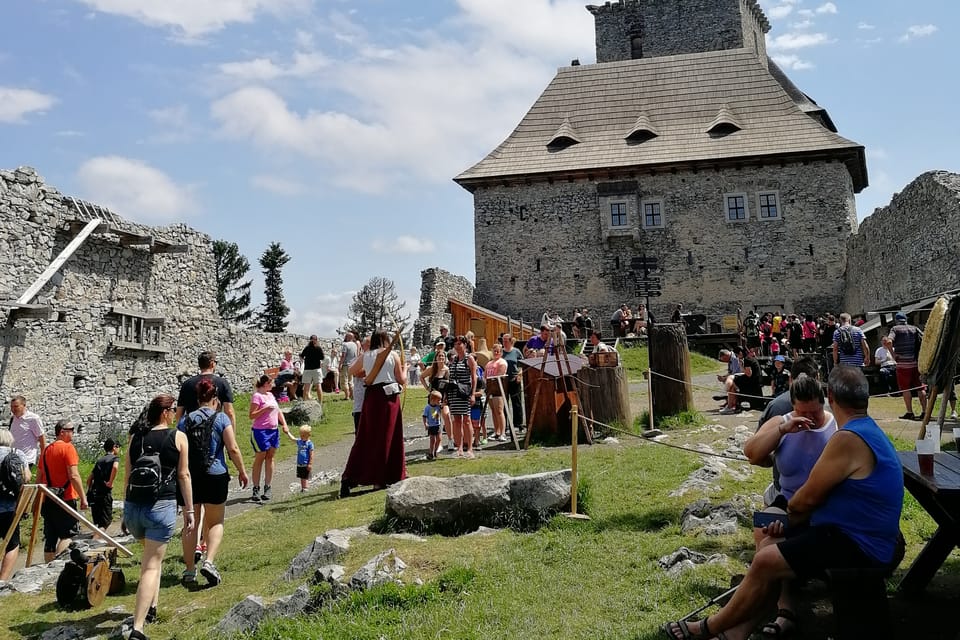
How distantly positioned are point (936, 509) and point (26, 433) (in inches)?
411

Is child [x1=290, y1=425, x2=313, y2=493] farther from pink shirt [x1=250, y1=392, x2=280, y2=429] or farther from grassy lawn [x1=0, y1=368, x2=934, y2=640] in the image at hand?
grassy lawn [x1=0, y1=368, x2=934, y2=640]

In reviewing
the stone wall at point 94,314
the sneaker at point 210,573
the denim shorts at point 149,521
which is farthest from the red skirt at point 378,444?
the stone wall at point 94,314

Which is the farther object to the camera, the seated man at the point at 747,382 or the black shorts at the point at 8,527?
the seated man at the point at 747,382

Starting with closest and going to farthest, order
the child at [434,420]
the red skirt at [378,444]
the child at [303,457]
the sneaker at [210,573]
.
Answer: the sneaker at [210,573] < the red skirt at [378,444] < the child at [303,457] < the child at [434,420]

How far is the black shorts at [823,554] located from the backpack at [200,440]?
Answer: 4705 millimetres

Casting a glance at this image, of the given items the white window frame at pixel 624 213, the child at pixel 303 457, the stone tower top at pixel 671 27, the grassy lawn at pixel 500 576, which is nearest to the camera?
the grassy lawn at pixel 500 576

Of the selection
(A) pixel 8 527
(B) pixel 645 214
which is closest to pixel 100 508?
(A) pixel 8 527

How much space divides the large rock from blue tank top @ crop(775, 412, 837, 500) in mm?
2538

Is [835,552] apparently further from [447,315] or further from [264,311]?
[264,311]

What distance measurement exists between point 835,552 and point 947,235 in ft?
55.9

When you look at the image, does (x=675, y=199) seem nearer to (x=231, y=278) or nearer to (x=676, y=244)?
(x=676, y=244)

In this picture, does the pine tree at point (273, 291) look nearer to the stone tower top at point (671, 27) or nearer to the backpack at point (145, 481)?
the stone tower top at point (671, 27)

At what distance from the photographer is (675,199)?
31.3 meters

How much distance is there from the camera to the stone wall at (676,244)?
Result: 30016 mm
